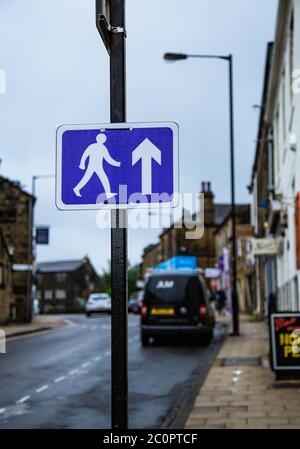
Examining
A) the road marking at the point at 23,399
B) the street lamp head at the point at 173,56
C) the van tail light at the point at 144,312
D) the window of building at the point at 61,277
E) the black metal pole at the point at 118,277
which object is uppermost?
the street lamp head at the point at 173,56

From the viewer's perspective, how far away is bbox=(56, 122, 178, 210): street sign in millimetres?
3723

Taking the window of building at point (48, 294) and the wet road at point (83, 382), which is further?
the window of building at point (48, 294)

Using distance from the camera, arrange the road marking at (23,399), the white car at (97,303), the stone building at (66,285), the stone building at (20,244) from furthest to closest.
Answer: the stone building at (66,285) → the white car at (97,303) → the stone building at (20,244) → the road marking at (23,399)

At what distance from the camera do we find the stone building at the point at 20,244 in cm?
3544

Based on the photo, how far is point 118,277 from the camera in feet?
12.3

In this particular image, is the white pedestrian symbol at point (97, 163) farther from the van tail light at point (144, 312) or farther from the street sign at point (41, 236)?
the street sign at point (41, 236)

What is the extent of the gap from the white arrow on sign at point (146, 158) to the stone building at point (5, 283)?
94.7 feet

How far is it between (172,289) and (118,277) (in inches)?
594

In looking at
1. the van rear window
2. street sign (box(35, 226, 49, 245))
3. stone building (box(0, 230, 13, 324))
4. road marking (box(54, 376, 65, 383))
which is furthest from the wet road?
street sign (box(35, 226, 49, 245))

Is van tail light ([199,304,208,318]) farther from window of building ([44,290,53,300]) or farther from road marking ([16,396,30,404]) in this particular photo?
window of building ([44,290,53,300])

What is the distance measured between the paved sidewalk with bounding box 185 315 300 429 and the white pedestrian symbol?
4.16 metres

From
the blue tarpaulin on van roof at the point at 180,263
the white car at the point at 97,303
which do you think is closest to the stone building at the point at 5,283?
the white car at the point at 97,303
